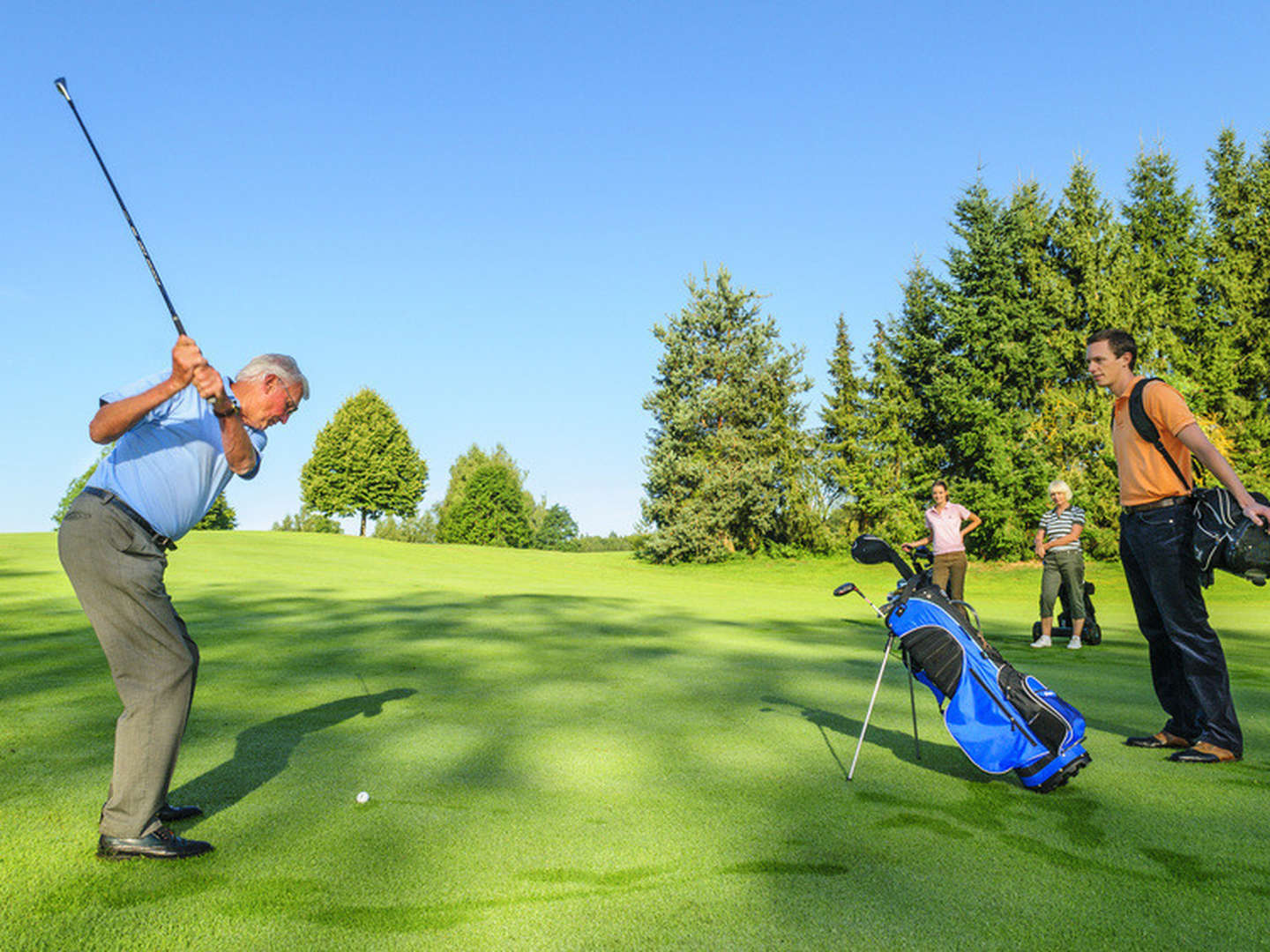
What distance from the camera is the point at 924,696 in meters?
7.52

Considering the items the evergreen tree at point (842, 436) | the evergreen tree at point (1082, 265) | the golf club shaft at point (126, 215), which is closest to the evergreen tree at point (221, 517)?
the evergreen tree at point (842, 436)

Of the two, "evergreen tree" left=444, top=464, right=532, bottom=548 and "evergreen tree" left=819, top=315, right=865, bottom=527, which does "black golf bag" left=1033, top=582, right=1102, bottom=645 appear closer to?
"evergreen tree" left=819, top=315, right=865, bottom=527

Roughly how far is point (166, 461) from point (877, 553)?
3719 millimetres

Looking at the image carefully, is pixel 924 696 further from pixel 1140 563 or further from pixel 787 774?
pixel 787 774

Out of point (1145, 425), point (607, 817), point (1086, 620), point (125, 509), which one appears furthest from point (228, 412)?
point (1086, 620)

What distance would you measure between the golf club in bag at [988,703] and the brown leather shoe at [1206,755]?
1.07 meters

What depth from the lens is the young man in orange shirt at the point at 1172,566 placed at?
5.07 m

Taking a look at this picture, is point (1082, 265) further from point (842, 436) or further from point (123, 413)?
point (123, 413)

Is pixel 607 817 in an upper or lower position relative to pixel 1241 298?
lower

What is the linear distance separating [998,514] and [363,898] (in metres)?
35.1

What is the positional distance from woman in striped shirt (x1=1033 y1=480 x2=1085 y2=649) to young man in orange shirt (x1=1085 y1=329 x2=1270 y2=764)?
6152mm

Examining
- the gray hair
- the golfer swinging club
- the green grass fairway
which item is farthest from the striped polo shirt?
the golfer swinging club

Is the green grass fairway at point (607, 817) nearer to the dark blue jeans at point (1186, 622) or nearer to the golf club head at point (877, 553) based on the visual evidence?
the dark blue jeans at point (1186, 622)

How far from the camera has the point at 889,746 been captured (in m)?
5.51
